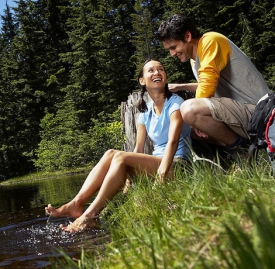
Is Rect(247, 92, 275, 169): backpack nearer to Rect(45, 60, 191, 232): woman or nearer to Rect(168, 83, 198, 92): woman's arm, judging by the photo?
Rect(45, 60, 191, 232): woman

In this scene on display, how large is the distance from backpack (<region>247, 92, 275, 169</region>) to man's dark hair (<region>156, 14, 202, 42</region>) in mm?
1094

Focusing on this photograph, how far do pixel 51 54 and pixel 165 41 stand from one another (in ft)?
109

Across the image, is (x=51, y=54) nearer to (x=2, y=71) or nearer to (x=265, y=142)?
(x=2, y=71)

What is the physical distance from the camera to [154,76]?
146 inches

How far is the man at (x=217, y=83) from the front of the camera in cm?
315

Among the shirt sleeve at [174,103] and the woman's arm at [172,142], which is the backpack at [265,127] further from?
the shirt sleeve at [174,103]

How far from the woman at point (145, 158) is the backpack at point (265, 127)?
0.68 meters

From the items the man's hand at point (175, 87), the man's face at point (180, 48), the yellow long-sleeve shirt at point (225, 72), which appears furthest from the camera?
the man's hand at point (175, 87)

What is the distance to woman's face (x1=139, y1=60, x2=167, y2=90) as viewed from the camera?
3711 millimetres

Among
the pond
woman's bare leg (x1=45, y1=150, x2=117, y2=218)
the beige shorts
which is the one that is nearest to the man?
the beige shorts

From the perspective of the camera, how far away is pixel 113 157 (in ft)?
11.0

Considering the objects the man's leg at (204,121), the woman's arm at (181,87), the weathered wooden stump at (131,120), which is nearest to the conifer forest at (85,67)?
the weathered wooden stump at (131,120)

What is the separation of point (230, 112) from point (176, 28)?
84 centimetres

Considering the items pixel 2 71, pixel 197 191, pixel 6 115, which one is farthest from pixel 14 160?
pixel 197 191
